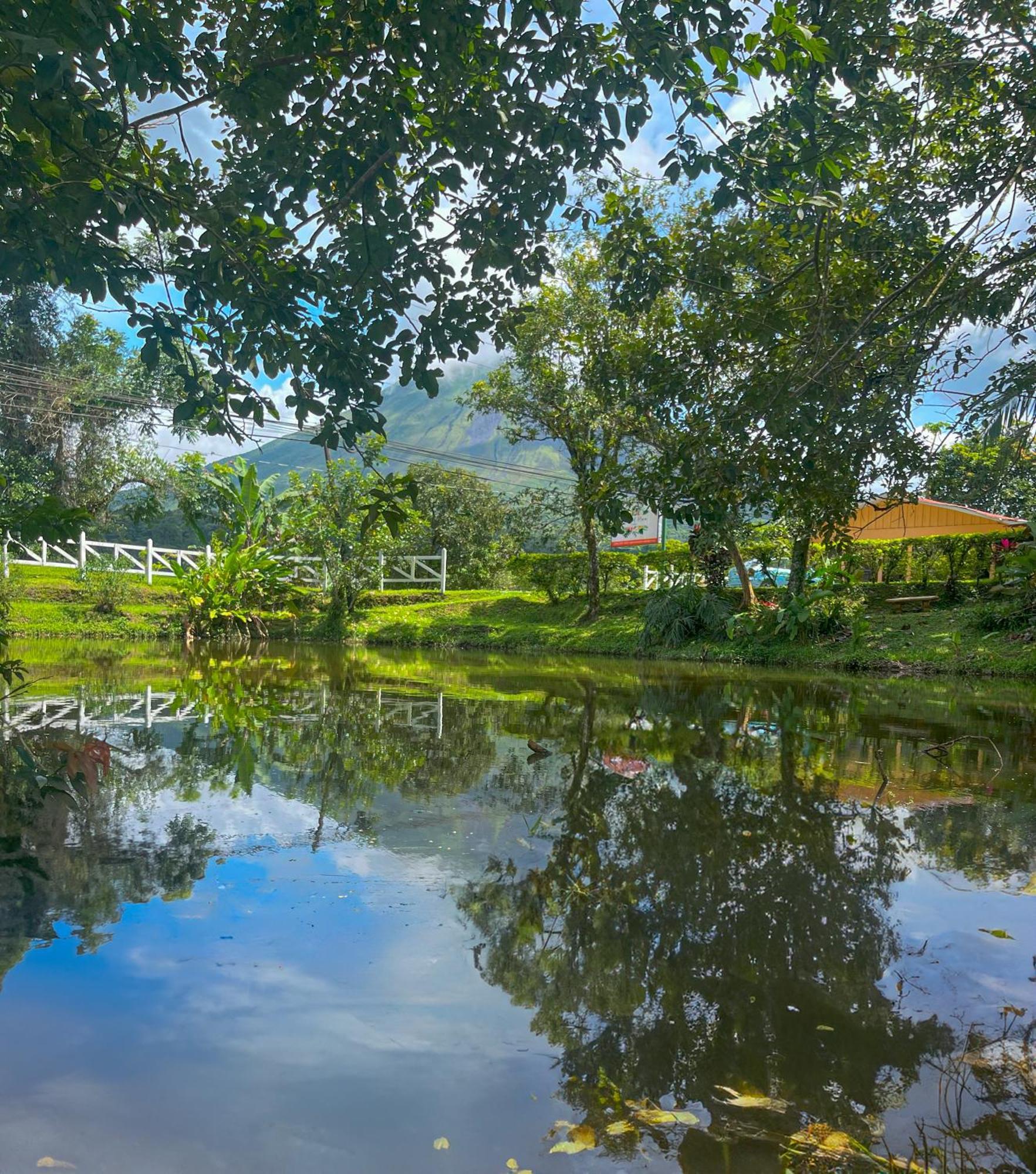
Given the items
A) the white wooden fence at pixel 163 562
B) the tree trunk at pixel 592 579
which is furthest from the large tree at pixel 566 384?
the white wooden fence at pixel 163 562

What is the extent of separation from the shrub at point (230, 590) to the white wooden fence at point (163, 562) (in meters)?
0.79

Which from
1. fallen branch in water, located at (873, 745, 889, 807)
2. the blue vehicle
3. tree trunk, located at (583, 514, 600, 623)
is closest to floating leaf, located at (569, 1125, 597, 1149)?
fallen branch in water, located at (873, 745, 889, 807)

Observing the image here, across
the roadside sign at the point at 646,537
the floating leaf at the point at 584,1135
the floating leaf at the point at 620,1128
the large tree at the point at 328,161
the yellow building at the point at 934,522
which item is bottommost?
the floating leaf at the point at 620,1128

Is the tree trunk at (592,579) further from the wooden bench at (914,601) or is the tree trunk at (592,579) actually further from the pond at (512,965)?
the pond at (512,965)

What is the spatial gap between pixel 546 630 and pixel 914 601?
28.7 ft

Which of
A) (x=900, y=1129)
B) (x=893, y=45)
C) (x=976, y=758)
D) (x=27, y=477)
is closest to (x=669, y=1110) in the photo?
(x=900, y=1129)

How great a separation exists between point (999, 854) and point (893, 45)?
154 inches

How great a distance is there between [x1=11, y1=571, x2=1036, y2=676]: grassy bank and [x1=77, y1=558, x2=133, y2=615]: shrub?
23 cm

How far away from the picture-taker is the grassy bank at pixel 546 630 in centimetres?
1449

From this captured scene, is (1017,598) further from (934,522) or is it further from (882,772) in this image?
(934,522)

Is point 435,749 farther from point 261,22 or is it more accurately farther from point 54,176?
point 261,22

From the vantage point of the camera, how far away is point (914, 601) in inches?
709

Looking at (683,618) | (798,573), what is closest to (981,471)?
(798,573)

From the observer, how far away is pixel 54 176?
12.5ft
